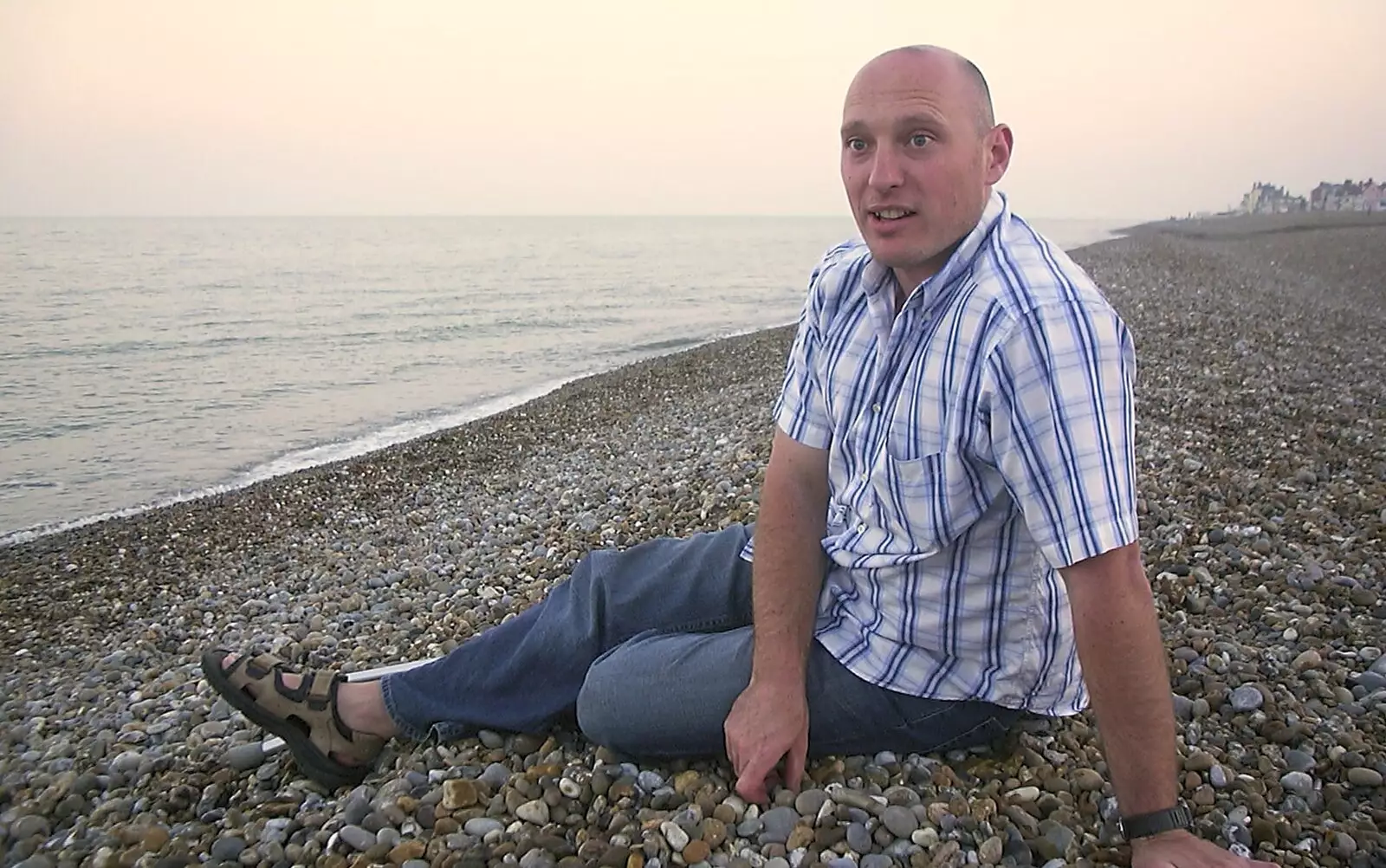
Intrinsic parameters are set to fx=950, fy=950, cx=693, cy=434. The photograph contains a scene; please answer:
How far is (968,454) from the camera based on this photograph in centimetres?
219

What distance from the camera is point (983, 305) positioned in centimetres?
212

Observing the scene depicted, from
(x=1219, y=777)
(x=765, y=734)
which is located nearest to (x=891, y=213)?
(x=765, y=734)

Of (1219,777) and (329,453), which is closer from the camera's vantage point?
(1219,777)

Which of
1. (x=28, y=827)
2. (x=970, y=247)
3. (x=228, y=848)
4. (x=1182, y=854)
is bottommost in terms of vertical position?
(x=28, y=827)

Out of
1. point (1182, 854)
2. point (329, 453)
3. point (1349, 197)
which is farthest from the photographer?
point (1349, 197)

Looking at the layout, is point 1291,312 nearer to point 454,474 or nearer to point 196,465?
point 454,474

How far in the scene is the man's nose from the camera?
2301 mm

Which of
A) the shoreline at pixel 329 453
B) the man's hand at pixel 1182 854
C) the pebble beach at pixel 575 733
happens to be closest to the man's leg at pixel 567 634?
the pebble beach at pixel 575 733

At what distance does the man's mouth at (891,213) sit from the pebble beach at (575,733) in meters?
1.49

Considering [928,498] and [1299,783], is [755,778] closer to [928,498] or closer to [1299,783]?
[928,498]

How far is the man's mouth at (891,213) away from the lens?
2.33 m

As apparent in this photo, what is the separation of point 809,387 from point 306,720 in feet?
6.27

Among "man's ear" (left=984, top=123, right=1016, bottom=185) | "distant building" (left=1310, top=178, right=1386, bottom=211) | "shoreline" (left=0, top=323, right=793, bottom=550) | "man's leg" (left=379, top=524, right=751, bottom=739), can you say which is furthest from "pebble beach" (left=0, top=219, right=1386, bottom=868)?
"distant building" (left=1310, top=178, right=1386, bottom=211)

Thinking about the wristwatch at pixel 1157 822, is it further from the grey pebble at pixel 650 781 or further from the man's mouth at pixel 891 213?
the man's mouth at pixel 891 213
